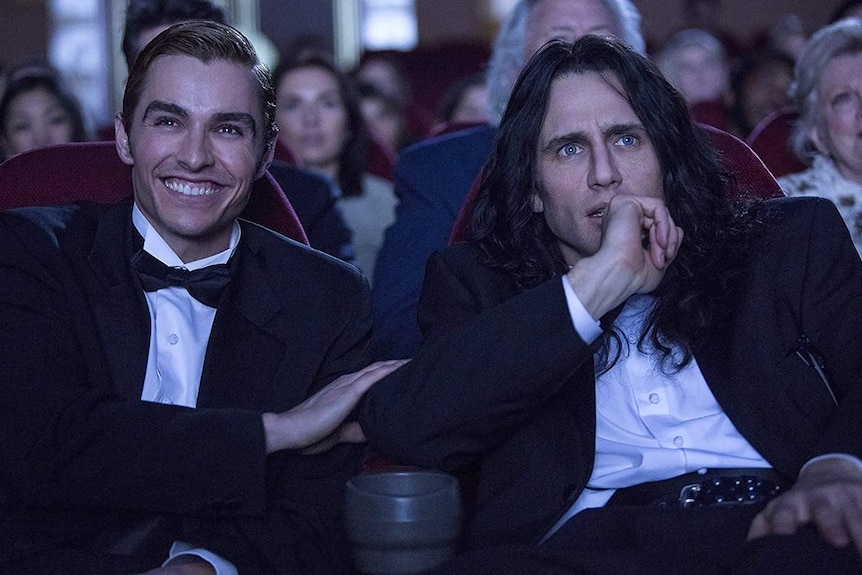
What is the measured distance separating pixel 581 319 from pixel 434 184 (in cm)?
116

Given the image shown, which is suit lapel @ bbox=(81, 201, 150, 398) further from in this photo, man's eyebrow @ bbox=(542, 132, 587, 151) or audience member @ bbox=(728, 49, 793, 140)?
audience member @ bbox=(728, 49, 793, 140)

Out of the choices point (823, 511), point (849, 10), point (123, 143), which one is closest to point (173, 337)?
point (123, 143)

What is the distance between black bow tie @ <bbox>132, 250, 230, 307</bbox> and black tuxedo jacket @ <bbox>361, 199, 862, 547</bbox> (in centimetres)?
33

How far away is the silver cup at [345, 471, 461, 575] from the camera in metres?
1.22

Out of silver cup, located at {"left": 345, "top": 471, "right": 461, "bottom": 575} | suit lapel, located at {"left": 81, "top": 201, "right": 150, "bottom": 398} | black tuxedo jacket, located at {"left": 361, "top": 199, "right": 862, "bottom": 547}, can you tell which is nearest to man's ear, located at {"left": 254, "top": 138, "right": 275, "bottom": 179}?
suit lapel, located at {"left": 81, "top": 201, "right": 150, "bottom": 398}

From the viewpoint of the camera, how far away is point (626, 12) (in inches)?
111

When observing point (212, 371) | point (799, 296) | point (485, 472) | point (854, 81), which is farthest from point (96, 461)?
point (854, 81)

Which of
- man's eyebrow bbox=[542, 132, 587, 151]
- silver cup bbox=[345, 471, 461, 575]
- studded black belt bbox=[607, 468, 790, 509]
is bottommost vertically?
studded black belt bbox=[607, 468, 790, 509]

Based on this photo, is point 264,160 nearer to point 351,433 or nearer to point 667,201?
point 351,433

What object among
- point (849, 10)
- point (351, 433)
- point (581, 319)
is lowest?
point (351, 433)

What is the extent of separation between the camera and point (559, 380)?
1482 millimetres

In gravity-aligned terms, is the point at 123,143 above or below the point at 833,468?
above

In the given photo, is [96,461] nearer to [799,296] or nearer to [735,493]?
[735,493]

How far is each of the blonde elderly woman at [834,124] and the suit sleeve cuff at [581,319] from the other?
1.14 metres
